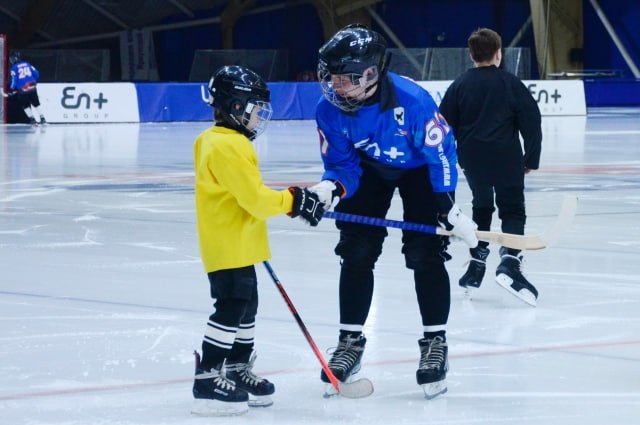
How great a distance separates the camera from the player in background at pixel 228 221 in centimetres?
→ 467

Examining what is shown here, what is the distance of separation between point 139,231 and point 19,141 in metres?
12.4

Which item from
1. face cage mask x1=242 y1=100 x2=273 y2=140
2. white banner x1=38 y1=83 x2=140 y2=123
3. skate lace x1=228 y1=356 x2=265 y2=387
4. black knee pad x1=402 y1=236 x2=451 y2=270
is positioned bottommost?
skate lace x1=228 y1=356 x2=265 y2=387

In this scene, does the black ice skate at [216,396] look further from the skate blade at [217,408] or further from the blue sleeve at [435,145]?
the blue sleeve at [435,145]

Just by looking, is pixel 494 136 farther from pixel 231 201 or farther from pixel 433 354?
pixel 231 201

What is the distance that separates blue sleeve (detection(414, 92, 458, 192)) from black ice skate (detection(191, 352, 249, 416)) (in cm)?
110

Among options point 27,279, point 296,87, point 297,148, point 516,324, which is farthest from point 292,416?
point 296,87

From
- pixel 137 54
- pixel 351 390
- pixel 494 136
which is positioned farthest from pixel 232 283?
pixel 137 54

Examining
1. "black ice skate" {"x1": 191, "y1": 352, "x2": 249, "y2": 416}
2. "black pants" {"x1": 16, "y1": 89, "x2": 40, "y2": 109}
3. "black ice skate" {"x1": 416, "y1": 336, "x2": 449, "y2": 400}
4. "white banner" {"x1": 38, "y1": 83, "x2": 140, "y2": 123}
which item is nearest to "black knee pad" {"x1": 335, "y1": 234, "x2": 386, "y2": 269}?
"black ice skate" {"x1": 416, "y1": 336, "x2": 449, "y2": 400}

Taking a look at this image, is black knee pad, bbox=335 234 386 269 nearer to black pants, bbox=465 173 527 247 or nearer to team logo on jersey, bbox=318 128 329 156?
team logo on jersey, bbox=318 128 329 156

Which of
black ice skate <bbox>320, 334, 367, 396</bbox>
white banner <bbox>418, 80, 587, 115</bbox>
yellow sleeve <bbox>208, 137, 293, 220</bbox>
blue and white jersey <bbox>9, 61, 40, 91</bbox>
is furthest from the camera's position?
white banner <bbox>418, 80, 587, 115</bbox>

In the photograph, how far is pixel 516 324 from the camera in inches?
253

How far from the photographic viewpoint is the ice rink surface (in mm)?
4773

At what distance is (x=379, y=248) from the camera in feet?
17.2

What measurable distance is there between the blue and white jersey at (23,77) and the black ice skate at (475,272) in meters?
20.4
